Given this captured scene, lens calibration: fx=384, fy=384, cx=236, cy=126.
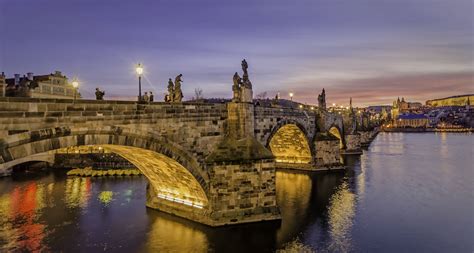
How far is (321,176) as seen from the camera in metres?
38.6

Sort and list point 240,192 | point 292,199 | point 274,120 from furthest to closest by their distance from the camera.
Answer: point 274,120, point 292,199, point 240,192

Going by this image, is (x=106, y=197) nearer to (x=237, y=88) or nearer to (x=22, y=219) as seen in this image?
(x=22, y=219)

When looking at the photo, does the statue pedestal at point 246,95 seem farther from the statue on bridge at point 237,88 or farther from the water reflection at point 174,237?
the water reflection at point 174,237

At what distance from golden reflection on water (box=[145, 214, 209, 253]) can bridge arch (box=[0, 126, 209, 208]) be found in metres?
1.61

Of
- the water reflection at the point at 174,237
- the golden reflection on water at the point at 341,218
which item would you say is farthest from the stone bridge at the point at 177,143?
the golden reflection on water at the point at 341,218

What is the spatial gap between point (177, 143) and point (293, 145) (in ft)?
80.9

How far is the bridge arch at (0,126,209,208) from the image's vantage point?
1285 centimetres

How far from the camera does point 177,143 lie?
1917cm

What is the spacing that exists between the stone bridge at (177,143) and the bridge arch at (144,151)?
0.10 feet

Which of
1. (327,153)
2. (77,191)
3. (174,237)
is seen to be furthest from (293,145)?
(174,237)

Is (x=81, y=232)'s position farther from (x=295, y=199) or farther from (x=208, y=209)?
(x=295, y=199)

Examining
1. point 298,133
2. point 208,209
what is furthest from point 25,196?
point 298,133

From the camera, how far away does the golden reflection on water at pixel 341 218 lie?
1903 cm

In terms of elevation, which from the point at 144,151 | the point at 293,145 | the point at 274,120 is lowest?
the point at 293,145
